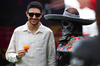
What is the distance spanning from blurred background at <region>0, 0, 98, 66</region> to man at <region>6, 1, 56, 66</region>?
3.15 ft

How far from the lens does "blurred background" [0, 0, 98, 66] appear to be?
4072 mm

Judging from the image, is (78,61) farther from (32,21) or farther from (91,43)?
(32,21)

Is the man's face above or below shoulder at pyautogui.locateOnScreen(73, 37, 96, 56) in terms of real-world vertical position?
above

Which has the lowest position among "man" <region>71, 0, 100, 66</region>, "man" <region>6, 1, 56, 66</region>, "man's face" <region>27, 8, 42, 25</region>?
"man" <region>6, 1, 56, 66</region>

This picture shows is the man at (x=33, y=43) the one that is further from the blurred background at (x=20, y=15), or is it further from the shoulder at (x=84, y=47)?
the shoulder at (x=84, y=47)

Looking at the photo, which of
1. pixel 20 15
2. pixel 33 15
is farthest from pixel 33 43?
pixel 20 15

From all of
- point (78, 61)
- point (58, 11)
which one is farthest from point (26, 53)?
point (78, 61)

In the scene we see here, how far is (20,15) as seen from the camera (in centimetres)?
448

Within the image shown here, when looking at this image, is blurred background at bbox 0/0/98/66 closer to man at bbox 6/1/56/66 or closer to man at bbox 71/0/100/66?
man at bbox 6/1/56/66

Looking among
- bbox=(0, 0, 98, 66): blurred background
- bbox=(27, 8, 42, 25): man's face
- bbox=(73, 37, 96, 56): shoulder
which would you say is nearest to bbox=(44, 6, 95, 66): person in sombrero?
bbox=(27, 8, 42, 25): man's face

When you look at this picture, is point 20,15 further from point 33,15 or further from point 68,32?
point 68,32

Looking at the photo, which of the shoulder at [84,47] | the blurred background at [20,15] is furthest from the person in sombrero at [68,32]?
the shoulder at [84,47]

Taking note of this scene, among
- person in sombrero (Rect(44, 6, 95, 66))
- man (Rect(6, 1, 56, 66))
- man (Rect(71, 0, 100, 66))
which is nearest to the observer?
man (Rect(71, 0, 100, 66))

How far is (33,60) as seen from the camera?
3.13m
